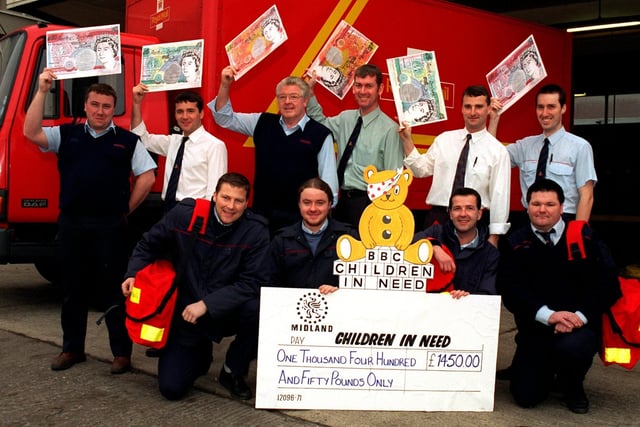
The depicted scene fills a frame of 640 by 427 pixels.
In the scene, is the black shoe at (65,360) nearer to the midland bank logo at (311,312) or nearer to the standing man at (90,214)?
the standing man at (90,214)

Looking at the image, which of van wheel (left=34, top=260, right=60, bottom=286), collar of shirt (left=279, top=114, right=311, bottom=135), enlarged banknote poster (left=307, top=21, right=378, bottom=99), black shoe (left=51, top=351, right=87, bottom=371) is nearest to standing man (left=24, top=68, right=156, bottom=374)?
black shoe (left=51, top=351, right=87, bottom=371)

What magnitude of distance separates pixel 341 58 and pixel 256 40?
694mm

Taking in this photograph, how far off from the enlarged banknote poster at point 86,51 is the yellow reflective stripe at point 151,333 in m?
1.77

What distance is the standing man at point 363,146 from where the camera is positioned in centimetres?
435

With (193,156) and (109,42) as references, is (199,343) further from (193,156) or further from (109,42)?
(109,42)

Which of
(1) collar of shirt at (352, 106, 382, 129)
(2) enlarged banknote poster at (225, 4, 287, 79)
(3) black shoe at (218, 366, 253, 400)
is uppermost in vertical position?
→ (2) enlarged banknote poster at (225, 4, 287, 79)

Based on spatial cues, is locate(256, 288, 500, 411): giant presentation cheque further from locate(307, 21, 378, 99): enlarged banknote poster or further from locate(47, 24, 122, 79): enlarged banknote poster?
locate(307, 21, 378, 99): enlarged banknote poster

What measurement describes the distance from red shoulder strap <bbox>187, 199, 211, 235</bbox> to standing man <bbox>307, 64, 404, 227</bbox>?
112 centimetres

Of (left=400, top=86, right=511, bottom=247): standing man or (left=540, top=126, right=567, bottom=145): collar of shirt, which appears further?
(left=540, top=126, right=567, bottom=145): collar of shirt

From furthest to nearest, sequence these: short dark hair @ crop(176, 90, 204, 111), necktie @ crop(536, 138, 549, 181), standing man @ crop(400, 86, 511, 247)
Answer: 1. short dark hair @ crop(176, 90, 204, 111)
2. necktie @ crop(536, 138, 549, 181)
3. standing man @ crop(400, 86, 511, 247)

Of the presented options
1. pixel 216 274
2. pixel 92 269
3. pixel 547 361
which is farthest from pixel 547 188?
pixel 92 269

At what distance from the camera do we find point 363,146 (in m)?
4.39

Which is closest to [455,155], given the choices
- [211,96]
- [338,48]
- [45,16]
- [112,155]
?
[338,48]

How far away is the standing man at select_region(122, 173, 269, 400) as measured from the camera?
3604 millimetres
